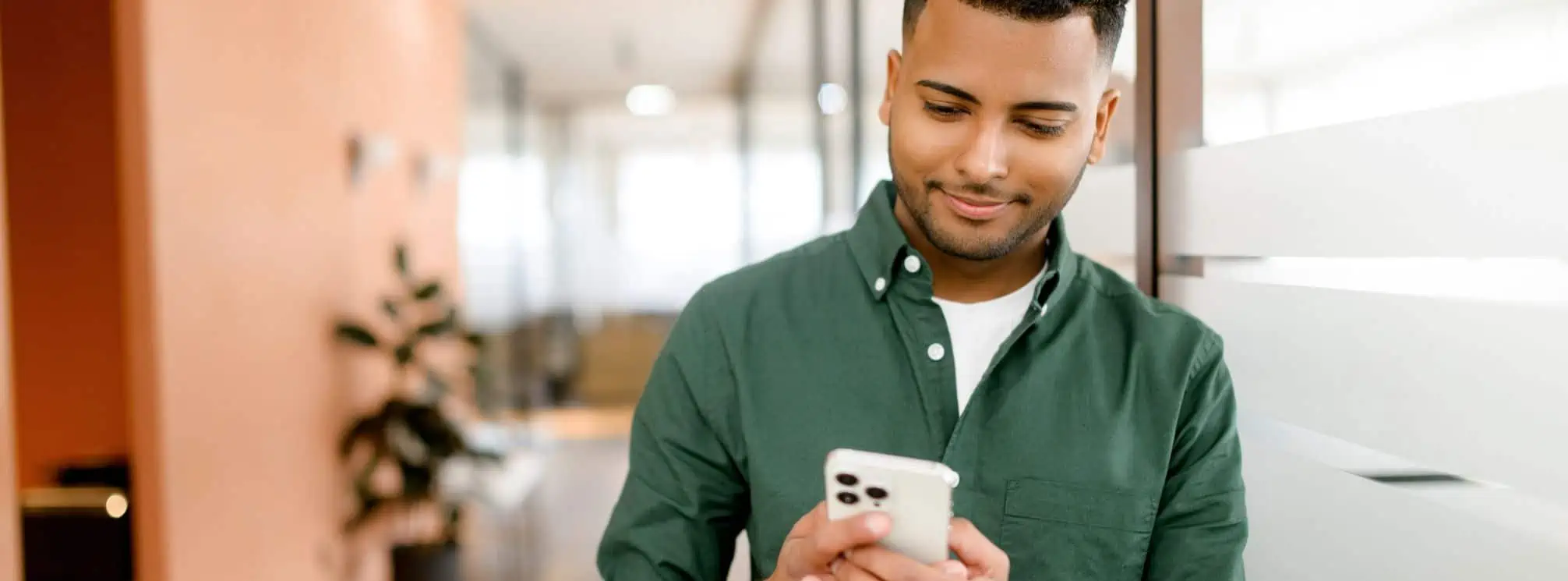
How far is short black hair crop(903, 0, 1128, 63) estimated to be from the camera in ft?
3.34

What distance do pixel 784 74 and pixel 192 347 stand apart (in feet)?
18.2

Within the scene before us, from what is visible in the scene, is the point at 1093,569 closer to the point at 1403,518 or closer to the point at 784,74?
the point at 1403,518

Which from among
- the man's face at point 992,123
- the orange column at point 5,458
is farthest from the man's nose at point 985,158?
the orange column at point 5,458

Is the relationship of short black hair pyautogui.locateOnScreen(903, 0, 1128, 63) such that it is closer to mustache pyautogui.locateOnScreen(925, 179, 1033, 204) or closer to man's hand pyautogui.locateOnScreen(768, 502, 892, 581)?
mustache pyautogui.locateOnScreen(925, 179, 1033, 204)

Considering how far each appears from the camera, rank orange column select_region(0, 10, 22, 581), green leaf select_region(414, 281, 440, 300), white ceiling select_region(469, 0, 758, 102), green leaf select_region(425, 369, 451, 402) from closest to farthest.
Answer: orange column select_region(0, 10, 22, 581)
green leaf select_region(425, 369, 451, 402)
green leaf select_region(414, 281, 440, 300)
white ceiling select_region(469, 0, 758, 102)

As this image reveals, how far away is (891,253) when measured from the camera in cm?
112

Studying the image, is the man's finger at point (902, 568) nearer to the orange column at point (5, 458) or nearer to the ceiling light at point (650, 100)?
the orange column at point (5, 458)

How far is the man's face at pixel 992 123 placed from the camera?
101 cm

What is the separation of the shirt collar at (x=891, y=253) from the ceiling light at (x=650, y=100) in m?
7.92

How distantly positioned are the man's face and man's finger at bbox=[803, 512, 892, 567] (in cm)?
34

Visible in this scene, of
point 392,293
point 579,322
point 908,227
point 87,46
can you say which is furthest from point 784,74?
point 908,227

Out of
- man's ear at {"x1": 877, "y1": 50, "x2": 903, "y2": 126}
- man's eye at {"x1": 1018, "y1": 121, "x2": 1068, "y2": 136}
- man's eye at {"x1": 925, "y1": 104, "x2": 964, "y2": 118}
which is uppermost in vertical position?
man's ear at {"x1": 877, "y1": 50, "x2": 903, "y2": 126}

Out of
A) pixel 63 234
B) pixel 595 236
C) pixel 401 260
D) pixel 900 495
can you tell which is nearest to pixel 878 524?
pixel 900 495

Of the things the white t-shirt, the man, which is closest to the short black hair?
the man
